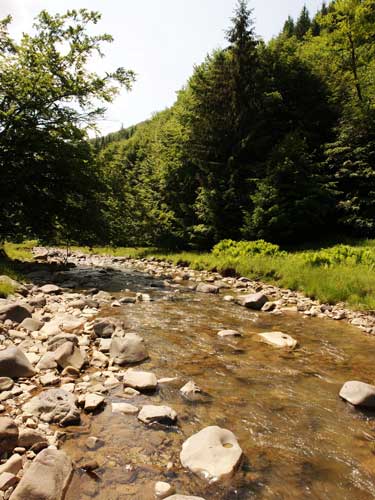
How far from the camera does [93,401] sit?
171 inches

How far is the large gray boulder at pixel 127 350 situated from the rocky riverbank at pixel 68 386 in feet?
0.06

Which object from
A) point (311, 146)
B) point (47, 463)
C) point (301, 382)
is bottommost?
point (301, 382)

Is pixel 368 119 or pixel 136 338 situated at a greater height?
pixel 368 119

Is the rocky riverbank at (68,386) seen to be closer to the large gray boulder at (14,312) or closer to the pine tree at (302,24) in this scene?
the large gray boulder at (14,312)

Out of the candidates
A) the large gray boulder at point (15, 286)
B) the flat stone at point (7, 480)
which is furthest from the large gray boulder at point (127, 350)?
the large gray boulder at point (15, 286)

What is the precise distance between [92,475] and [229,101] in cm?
2467

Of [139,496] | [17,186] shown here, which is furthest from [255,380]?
[17,186]

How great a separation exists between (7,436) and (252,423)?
9.18 feet

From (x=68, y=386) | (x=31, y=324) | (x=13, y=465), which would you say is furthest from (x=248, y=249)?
(x=13, y=465)

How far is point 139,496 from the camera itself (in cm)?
304

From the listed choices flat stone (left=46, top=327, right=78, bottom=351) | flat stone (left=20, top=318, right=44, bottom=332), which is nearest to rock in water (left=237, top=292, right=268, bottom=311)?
flat stone (left=46, top=327, right=78, bottom=351)

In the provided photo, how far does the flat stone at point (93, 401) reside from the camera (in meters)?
4.28

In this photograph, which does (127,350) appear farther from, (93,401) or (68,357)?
(93,401)

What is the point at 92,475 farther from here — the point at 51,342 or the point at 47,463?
the point at 51,342
